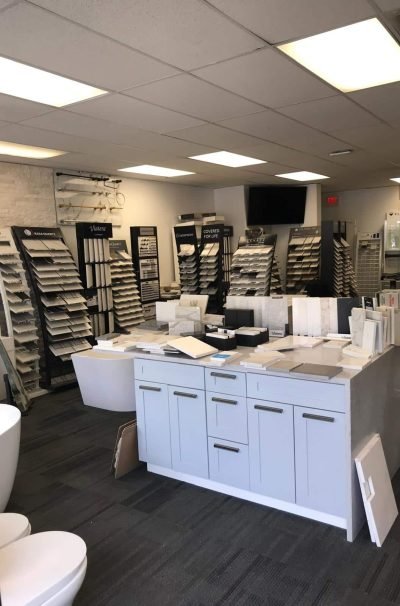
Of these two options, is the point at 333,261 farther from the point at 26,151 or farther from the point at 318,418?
the point at 318,418

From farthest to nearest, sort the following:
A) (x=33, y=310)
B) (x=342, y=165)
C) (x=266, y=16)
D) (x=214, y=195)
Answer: (x=214, y=195) < (x=342, y=165) < (x=33, y=310) < (x=266, y=16)

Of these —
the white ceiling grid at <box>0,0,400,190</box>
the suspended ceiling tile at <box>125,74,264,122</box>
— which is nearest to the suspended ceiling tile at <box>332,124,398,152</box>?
the white ceiling grid at <box>0,0,400,190</box>

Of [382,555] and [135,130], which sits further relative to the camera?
[135,130]

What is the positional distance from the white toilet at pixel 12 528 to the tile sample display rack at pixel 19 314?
3.07 metres

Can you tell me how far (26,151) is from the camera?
5.07 meters

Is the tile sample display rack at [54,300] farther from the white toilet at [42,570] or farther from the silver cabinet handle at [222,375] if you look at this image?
the white toilet at [42,570]

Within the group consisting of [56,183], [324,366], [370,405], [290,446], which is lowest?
[290,446]

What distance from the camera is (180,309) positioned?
4051mm

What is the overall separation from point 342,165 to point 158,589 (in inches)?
242

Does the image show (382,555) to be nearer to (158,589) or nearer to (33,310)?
(158,589)

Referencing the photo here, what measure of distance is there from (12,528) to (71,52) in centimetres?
247

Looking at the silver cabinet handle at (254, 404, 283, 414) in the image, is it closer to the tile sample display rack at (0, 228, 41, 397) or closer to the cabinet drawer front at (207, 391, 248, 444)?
the cabinet drawer front at (207, 391, 248, 444)

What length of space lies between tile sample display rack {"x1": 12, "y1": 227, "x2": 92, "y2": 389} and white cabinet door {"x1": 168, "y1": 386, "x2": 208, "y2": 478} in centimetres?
273

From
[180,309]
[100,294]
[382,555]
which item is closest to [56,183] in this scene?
→ [100,294]
